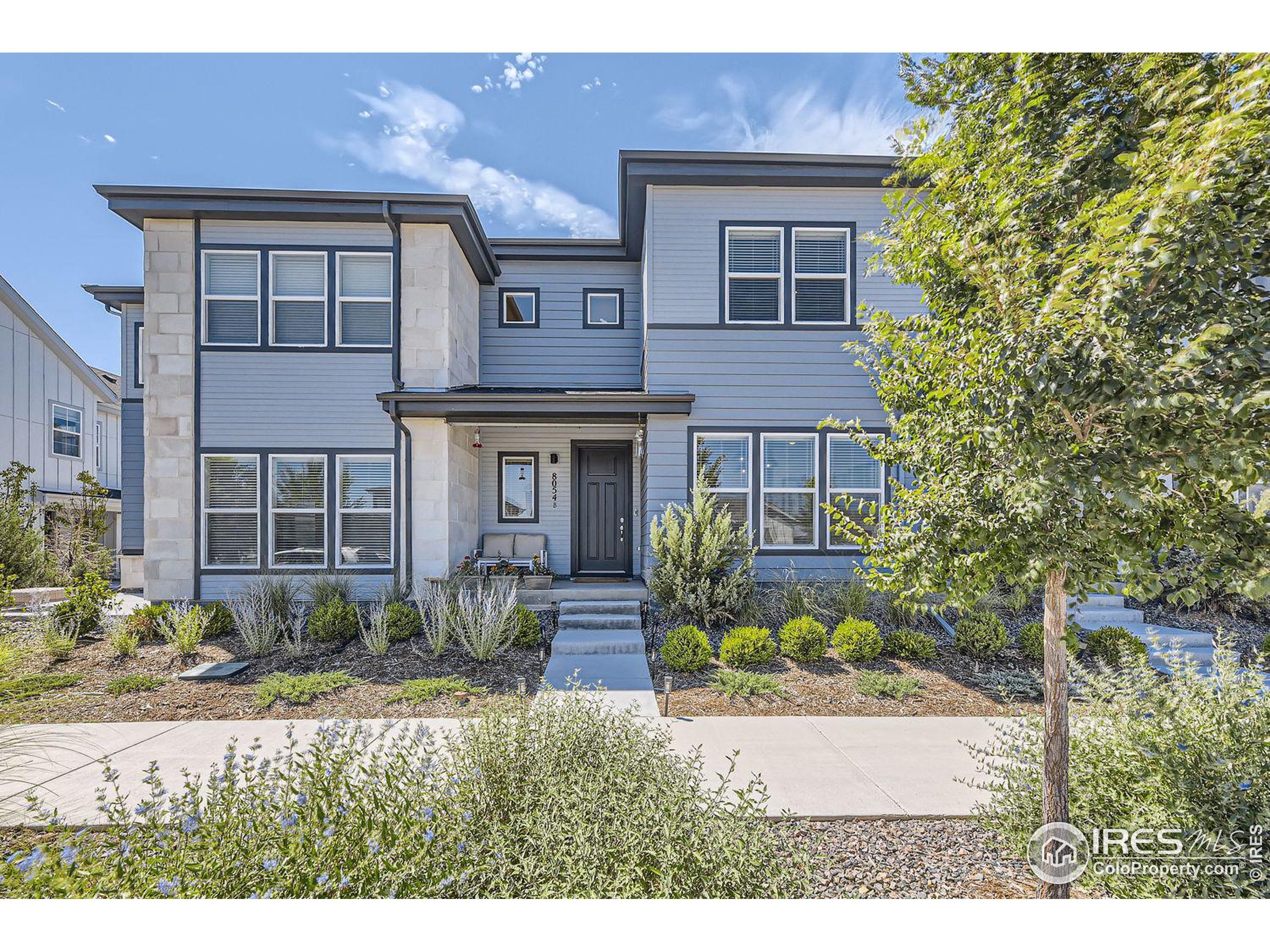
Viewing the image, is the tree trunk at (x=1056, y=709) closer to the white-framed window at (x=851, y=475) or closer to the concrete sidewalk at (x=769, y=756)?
the concrete sidewalk at (x=769, y=756)

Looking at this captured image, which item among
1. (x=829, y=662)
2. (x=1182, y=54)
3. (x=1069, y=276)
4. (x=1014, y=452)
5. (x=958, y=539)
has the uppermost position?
(x=1182, y=54)

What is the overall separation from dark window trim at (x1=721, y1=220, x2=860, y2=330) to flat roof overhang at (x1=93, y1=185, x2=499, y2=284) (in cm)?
357

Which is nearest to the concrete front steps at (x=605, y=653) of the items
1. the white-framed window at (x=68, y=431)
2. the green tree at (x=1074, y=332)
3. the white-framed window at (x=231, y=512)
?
the green tree at (x=1074, y=332)

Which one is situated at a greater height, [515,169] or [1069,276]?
[515,169]

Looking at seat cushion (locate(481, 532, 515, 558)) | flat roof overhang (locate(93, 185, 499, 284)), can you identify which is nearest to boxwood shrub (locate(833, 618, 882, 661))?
seat cushion (locate(481, 532, 515, 558))

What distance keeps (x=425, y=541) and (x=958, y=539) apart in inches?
290

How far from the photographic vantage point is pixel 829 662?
19.9 ft

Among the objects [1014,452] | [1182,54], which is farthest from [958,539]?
[1182,54]

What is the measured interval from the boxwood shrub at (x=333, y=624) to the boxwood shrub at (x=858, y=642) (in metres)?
5.68

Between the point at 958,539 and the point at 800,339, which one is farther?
the point at 800,339

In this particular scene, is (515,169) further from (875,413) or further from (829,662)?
(829,662)

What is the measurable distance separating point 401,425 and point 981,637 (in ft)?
26.0

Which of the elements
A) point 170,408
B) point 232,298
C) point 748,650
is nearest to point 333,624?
point 170,408

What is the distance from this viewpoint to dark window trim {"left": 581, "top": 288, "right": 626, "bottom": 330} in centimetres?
1038
